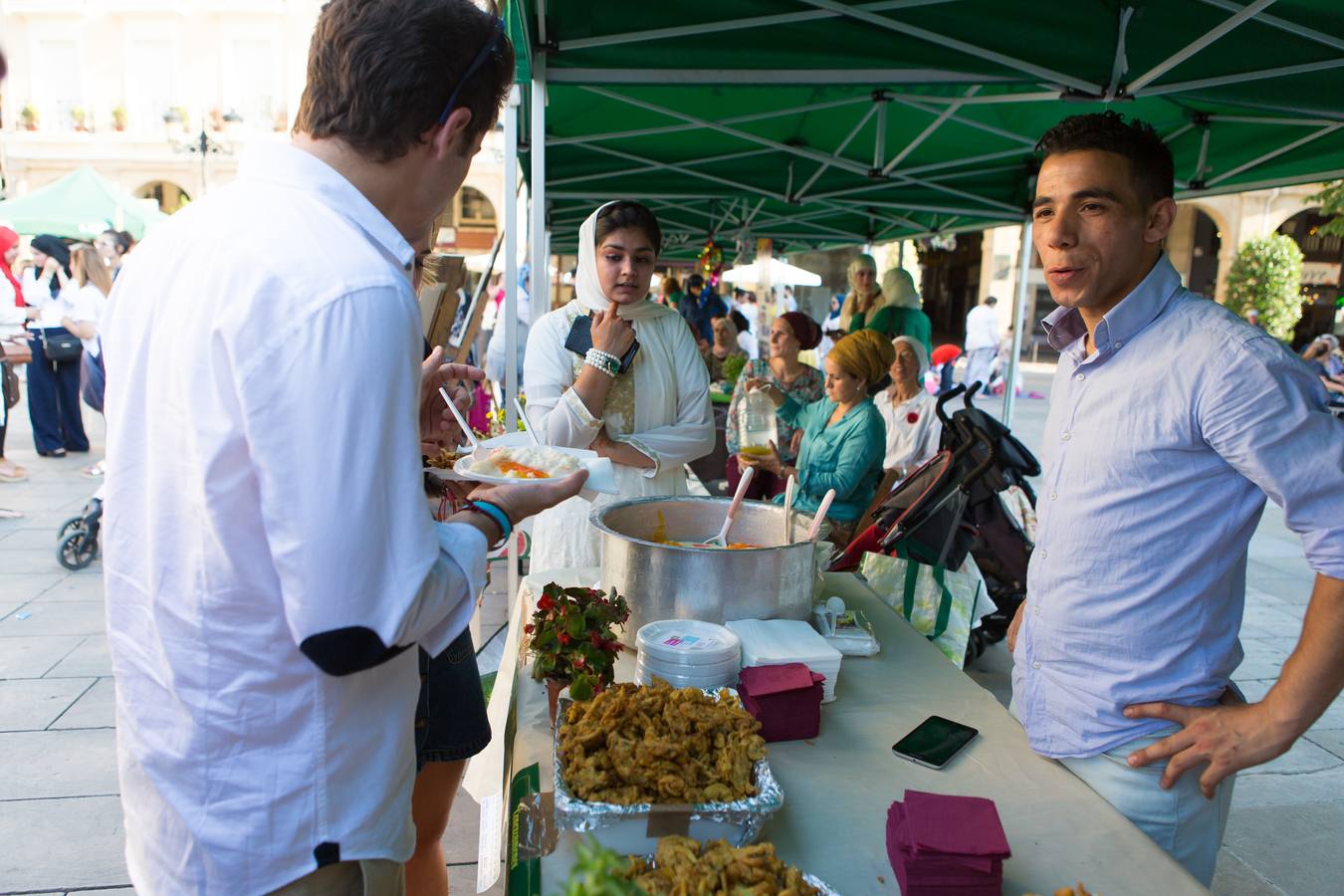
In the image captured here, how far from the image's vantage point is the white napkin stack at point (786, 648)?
5.41 ft

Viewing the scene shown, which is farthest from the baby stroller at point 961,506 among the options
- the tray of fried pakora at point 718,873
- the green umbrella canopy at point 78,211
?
the green umbrella canopy at point 78,211

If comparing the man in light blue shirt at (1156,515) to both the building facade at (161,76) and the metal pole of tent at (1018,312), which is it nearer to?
the metal pole of tent at (1018,312)

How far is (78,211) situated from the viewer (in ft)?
43.0

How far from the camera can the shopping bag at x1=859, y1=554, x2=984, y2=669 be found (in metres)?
2.38

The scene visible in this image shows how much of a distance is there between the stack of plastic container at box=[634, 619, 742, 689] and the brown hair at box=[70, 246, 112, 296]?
9020mm

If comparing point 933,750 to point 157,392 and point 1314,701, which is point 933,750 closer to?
point 1314,701

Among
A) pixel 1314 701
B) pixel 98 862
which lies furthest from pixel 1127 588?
pixel 98 862

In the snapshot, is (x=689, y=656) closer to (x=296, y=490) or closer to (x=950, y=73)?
(x=296, y=490)

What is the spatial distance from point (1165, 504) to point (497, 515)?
45.0 inches

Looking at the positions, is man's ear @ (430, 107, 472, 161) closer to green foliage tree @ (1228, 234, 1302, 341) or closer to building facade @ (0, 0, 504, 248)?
green foliage tree @ (1228, 234, 1302, 341)

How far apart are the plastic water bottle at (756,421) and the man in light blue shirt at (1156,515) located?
320 cm

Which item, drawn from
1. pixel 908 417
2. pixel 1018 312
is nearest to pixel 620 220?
pixel 908 417

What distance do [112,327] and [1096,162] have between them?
169 centimetres

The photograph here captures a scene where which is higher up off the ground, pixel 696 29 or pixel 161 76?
pixel 161 76
